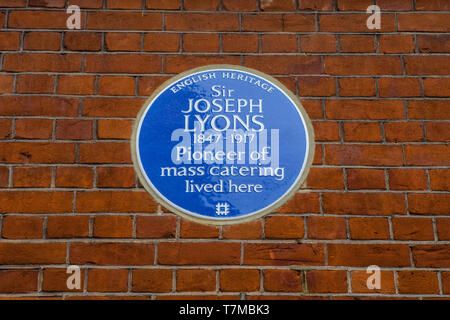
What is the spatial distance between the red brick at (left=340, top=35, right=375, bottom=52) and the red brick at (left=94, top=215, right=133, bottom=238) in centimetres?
121

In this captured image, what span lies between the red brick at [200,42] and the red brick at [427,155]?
95cm

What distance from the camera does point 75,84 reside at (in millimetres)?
2025

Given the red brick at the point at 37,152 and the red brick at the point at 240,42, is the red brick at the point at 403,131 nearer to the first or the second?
the red brick at the point at 240,42

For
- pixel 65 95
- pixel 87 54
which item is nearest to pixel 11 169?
pixel 65 95

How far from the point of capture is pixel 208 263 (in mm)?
1836

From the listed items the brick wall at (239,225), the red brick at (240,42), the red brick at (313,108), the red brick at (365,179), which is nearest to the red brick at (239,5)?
the brick wall at (239,225)

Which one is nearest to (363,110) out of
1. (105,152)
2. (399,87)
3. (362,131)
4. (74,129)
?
(362,131)

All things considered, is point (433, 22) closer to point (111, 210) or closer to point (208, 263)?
point (208, 263)

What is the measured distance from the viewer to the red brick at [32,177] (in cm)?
191

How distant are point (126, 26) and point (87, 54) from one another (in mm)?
217

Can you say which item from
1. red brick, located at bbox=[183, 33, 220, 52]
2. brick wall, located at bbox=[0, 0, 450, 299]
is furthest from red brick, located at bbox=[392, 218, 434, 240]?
red brick, located at bbox=[183, 33, 220, 52]

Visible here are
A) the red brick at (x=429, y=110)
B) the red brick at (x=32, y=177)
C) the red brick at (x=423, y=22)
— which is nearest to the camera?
the red brick at (x=32, y=177)

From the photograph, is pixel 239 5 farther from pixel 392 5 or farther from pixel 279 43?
pixel 392 5

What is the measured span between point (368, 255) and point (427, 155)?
50 centimetres
